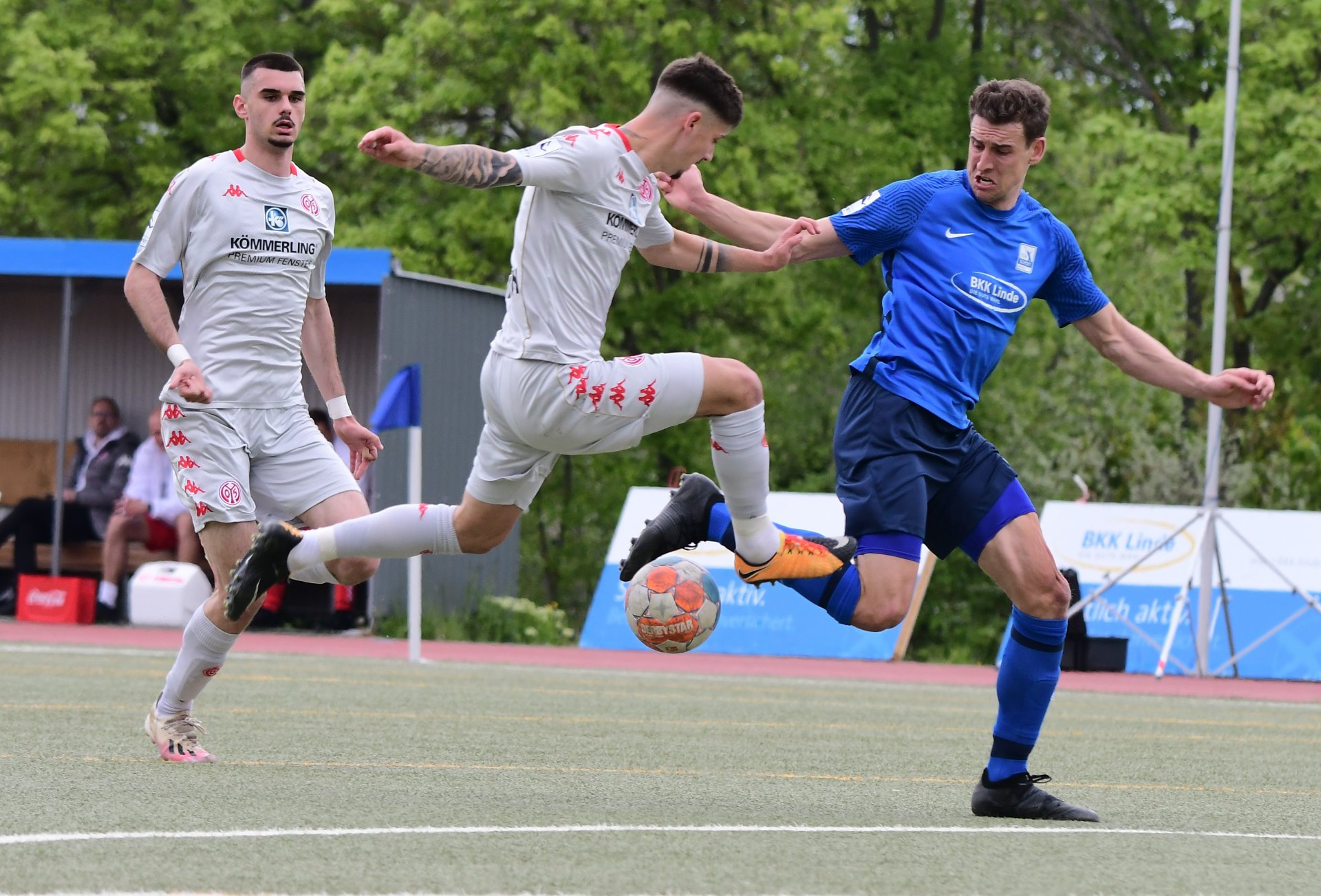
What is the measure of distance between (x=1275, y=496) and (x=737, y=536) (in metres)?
19.5

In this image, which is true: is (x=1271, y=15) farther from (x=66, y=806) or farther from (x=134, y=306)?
(x=66, y=806)

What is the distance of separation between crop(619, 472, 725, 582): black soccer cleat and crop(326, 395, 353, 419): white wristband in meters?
1.46

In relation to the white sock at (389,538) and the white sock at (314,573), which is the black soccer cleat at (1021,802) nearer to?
the white sock at (389,538)

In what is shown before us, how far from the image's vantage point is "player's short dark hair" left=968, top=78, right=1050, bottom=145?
635 centimetres

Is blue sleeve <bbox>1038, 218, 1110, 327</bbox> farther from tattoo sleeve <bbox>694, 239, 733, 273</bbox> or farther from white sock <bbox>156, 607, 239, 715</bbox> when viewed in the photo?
white sock <bbox>156, 607, 239, 715</bbox>

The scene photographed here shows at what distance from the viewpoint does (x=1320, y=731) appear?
1095 cm

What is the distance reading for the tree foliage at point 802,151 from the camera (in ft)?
80.3

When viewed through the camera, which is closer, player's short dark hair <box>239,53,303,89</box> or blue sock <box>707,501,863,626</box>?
blue sock <box>707,501,863,626</box>

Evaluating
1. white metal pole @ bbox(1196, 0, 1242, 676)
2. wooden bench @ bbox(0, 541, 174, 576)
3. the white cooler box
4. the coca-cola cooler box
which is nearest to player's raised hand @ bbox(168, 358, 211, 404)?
white metal pole @ bbox(1196, 0, 1242, 676)

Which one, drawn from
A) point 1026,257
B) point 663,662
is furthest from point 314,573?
point 663,662

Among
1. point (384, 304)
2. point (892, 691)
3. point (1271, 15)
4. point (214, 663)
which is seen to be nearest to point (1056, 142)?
point (1271, 15)

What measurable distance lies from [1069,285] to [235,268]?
10.1 ft

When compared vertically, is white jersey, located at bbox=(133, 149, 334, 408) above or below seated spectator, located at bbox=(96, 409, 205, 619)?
above

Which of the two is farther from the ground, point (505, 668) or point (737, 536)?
point (737, 536)
